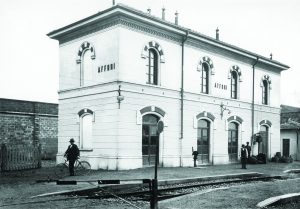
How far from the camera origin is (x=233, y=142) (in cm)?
2423

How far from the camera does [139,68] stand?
18125 millimetres

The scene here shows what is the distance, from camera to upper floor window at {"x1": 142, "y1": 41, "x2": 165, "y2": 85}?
18703 millimetres

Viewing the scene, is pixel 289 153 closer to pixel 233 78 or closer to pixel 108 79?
pixel 233 78

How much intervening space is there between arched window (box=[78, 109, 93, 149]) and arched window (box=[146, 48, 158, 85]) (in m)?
3.54

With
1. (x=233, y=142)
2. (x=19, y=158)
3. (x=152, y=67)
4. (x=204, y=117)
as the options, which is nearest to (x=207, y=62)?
(x=204, y=117)

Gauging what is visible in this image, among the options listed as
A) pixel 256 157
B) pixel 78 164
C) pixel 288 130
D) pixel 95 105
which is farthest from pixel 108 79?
pixel 288 130

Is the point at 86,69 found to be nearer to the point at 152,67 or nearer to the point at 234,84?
the point at 152,67

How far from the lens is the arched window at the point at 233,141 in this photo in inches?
942

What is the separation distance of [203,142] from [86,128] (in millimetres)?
7208

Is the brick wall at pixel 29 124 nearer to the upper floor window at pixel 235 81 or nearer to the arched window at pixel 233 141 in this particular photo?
the arched window at pixel 233 141

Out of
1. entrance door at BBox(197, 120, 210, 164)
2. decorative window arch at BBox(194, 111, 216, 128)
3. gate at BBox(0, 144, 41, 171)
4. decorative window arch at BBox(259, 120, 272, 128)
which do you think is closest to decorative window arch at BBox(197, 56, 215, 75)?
decorative window arch at BBox(194, 111, 216, 128)

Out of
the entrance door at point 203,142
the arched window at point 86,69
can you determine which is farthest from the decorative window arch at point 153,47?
the entrance door at point 203,142

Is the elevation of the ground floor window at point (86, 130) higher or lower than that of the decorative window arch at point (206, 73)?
lower

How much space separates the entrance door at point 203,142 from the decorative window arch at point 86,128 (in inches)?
258
